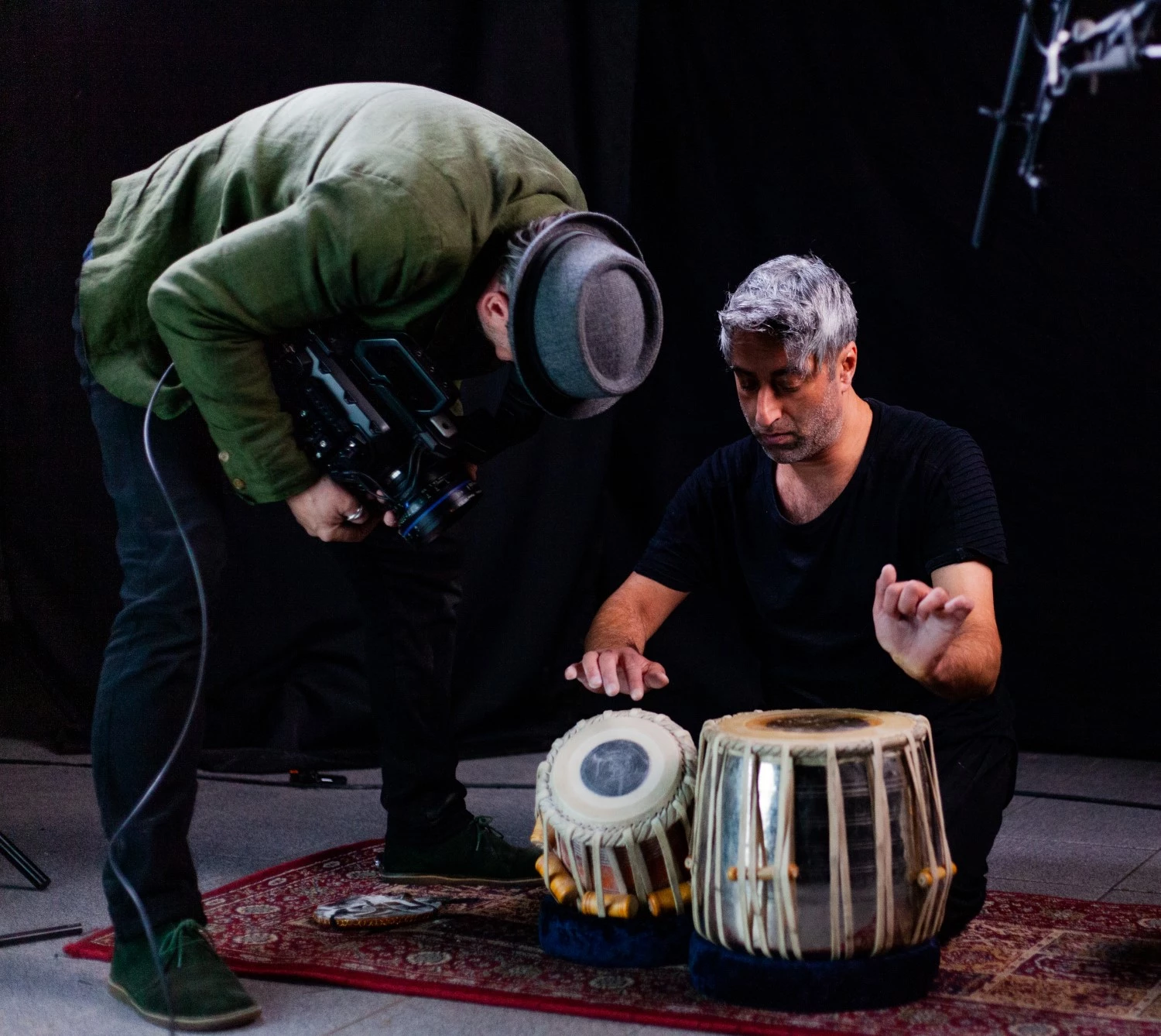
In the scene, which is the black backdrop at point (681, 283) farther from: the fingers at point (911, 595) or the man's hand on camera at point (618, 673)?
the fingers at point (911, 595)

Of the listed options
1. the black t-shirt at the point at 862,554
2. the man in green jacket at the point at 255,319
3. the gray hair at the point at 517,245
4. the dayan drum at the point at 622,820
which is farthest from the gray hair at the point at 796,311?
the dayan drum at the point at 622,820

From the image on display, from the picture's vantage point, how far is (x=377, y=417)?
1992 mm

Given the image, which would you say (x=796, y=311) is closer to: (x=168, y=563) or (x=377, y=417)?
(x=377, y=417)

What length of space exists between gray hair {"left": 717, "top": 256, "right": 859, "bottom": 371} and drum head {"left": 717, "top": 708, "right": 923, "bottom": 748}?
60cm

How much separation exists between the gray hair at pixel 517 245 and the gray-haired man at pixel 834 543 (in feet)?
1.51

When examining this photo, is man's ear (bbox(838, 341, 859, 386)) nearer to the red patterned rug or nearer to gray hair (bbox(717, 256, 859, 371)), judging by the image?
gray hair (bbox(717, 256, 859, 371))

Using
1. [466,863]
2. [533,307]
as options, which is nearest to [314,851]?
[466,863]

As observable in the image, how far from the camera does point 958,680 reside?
1.99 m

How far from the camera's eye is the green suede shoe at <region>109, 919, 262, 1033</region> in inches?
72.4

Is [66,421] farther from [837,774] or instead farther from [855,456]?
[837,774]

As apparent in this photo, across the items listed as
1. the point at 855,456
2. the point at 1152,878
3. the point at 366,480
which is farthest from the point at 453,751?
the point at 1152,878

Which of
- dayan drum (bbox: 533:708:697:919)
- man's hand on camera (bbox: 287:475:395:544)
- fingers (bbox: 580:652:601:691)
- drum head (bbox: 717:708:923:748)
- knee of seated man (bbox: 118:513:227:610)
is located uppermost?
man's hand on camera (bbox: 287:475:395:544)

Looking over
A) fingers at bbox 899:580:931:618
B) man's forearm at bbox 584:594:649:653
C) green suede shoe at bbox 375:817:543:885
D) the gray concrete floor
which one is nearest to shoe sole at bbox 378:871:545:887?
green suede shoe at bbox 375:817:543:885

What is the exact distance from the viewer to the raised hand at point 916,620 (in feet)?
5.92
